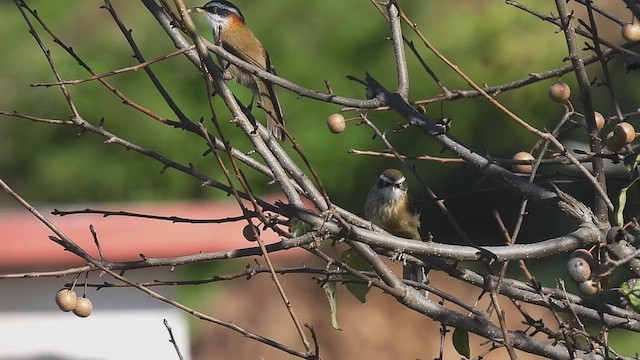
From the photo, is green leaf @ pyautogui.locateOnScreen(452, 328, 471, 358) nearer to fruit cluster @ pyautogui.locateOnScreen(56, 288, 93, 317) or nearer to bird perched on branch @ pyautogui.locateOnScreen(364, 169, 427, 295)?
fruit cluster @ pyautogui.locateOnScreen(56, 288, 93, 317)

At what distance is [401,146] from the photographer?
5.99 metres

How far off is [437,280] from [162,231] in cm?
197

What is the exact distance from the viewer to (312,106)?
583cm

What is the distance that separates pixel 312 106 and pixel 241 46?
91.6 inches

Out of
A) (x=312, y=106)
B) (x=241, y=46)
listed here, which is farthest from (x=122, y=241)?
(x=312, y=106)

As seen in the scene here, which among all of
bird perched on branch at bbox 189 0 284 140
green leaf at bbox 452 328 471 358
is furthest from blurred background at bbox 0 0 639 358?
green leaf at bbox 452 328 471 358

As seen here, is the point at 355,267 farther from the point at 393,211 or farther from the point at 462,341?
the point at 393,211

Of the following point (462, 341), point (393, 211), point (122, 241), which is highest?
point (122, 241)

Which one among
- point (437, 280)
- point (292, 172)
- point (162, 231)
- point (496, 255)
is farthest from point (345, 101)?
point (437, 280)

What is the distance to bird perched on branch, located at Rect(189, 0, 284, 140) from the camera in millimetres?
3441

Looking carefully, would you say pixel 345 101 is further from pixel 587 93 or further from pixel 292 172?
pixel 587 93

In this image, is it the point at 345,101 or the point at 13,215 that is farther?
the point at 13,215

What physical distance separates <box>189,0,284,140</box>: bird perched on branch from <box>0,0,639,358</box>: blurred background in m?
1.91

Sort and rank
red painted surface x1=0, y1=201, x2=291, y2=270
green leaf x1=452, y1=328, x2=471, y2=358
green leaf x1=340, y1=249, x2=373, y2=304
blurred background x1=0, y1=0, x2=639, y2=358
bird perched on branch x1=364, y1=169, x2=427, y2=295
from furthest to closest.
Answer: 1. blurred background x1=0, y1=0, x2=639, y2=358
2. red painted surface x1=0, y1=201, x2=291, y2=270
3. bird perched on branch x1=364, y1=169, x2=427, y2=295
4. green leaf x1=340, y1=249, x2=373, y2=304
5. green leaf x1=452, y1=328, x2=471, y2=358
